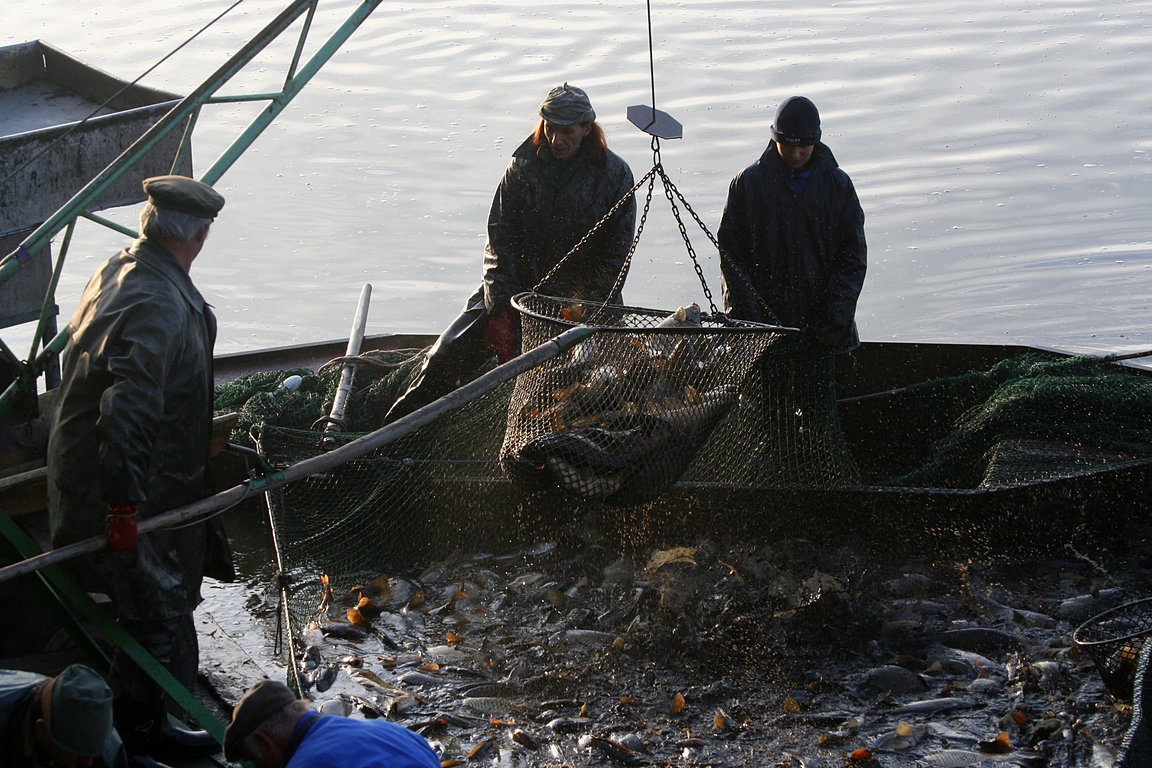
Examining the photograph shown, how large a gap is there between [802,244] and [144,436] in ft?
11.5

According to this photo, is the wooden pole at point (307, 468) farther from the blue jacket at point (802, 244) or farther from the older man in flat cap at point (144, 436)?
the blue jacket at point (802, 244)

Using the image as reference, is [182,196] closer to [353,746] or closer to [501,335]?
[353,746]

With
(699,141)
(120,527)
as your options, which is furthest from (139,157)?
(699,141)

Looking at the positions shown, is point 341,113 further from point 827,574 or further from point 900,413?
point 827,574

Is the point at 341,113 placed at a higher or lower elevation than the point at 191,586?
higher

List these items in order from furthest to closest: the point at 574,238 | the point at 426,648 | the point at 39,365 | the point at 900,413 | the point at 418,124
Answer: the point at 418,124
the point at 900,413
the point at 574,238
the point at 426,648
the point at 39,365

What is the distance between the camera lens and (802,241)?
5938mm

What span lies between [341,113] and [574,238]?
1058cm

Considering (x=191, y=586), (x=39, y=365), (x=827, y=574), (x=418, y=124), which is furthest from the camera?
(x=418, y=124)

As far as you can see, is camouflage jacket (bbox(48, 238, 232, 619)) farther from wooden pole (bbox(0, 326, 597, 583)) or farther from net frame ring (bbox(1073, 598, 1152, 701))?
net frame ring (bbox(1073, 598, 1152, 701))

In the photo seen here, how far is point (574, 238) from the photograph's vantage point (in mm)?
6180

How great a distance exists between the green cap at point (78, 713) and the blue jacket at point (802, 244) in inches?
145

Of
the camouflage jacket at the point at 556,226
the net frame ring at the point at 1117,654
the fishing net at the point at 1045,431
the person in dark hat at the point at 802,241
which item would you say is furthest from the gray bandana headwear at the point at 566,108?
the net frame ring at the point at 1117,654

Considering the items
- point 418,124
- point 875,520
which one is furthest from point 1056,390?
point 418,124
